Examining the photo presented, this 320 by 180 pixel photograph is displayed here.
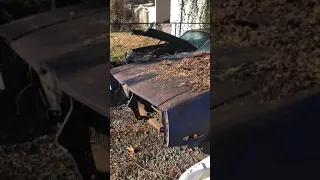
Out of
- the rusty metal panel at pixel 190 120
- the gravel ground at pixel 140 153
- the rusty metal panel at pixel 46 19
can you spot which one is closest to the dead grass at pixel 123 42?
the rusty metal panel at pixel 46 19

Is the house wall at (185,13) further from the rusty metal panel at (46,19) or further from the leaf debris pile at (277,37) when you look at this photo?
the rusty metal panel at (46,19)

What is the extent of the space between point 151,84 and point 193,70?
0.31 meters

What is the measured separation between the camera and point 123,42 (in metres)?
3.17

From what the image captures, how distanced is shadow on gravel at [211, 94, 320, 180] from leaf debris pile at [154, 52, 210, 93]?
0.36m

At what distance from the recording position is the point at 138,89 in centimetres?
329

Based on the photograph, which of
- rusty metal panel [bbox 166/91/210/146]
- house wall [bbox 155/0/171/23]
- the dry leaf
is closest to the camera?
rusty metal panel [bbox 166/91/210/146]

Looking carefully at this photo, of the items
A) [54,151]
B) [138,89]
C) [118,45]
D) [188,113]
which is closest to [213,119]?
[188,113]

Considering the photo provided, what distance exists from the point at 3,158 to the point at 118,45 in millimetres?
1042

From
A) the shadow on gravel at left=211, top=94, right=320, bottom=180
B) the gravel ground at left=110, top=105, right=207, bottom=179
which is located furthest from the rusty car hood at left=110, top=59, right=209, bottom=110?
the shadow on gravel at left=211, top=94, right=320, bottom=180

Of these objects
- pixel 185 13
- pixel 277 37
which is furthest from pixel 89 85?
pixel 277 37

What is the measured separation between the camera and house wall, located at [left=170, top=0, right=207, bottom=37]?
3088 mm

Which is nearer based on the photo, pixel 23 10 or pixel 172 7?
pixel 23 10

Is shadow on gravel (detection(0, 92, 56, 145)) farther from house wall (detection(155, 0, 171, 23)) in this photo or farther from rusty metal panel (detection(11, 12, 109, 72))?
house wall (detection(155, 0, 171, 23))

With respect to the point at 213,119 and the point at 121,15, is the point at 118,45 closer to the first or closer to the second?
the point at 121,15
